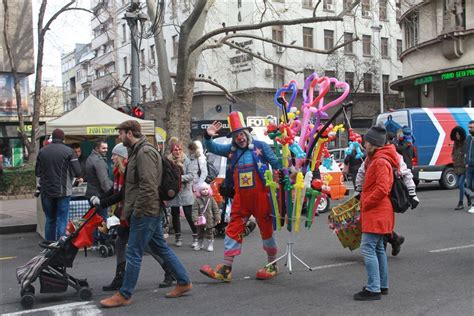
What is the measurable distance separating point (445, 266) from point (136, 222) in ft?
13.3

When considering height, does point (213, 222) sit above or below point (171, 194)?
below

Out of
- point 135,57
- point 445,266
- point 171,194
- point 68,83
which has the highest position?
point 68,83

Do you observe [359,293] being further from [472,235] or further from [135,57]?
[135,57]

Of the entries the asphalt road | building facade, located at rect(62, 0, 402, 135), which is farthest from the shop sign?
building facade, located at rect(62, 0, 402, 135)

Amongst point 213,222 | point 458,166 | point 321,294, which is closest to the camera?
point 321,294

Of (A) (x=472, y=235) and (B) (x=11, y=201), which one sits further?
(B) (x=11, y=201)

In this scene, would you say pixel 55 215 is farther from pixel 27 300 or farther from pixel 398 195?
pixel 398 195

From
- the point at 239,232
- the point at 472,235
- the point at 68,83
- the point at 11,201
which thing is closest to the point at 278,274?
the point at 239,232

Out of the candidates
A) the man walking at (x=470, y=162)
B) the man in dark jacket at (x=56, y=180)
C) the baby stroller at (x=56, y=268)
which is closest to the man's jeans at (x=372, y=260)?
the baby stroller at (x=56, y=268)

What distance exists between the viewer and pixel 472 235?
886cm

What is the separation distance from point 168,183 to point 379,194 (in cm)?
211

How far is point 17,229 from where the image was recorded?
11227mm

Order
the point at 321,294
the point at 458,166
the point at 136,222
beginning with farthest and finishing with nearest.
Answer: the point at 458,166, the point at 321,294, the point at 136,222

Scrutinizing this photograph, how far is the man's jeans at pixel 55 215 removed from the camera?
8164mm
